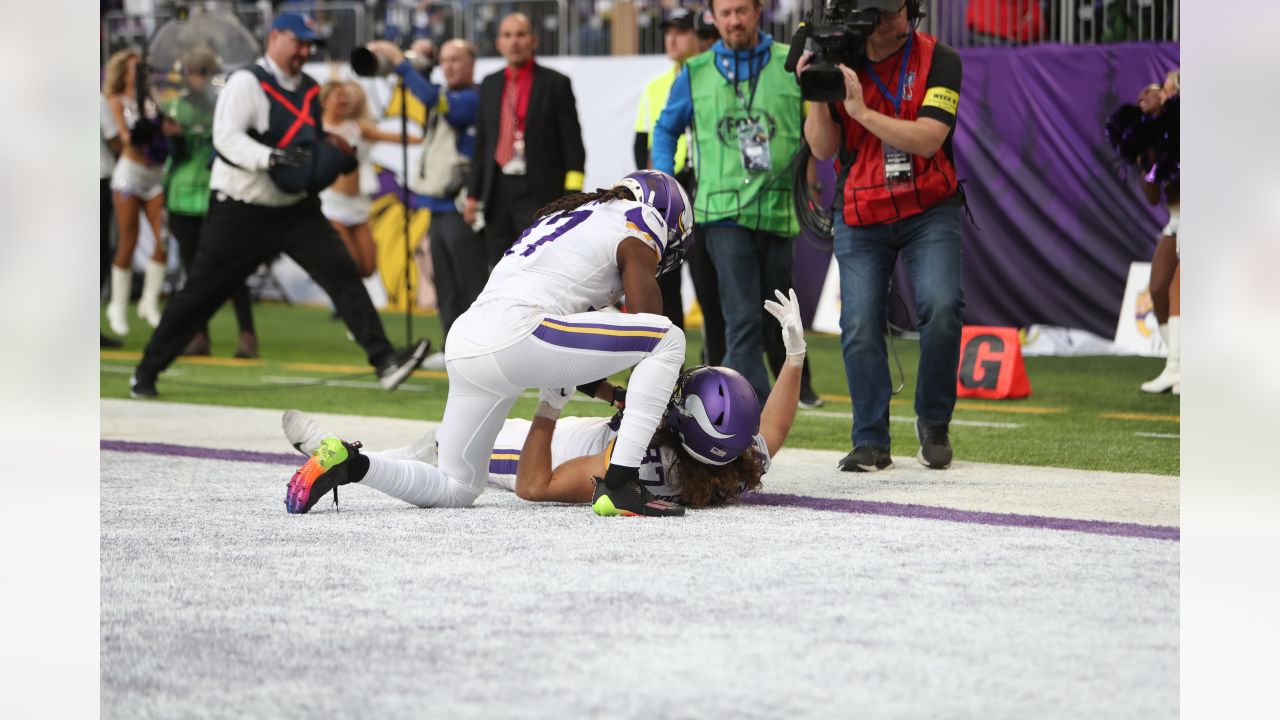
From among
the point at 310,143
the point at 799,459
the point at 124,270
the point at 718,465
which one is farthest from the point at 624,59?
the point at 718,465

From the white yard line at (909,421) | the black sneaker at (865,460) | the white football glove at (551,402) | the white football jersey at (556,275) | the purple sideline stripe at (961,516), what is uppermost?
the white football jersey at (556,275)

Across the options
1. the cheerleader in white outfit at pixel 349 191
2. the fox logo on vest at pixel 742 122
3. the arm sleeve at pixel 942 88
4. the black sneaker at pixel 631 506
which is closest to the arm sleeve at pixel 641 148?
the fox logo on vest at pixel 742 122

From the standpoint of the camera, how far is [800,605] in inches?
151

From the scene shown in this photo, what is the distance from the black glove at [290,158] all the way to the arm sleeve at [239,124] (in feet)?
0.14

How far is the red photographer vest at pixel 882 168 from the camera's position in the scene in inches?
253

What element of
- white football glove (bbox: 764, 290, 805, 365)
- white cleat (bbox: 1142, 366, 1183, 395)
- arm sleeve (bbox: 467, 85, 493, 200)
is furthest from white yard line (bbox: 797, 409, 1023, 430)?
white football glove (bbox: 764, 290, 805, 365)

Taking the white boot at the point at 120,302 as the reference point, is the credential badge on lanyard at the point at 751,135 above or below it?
above

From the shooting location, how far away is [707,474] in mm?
5332

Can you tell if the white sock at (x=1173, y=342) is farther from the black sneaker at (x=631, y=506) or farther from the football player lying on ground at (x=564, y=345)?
the black sneaker at (x=631, y=506)

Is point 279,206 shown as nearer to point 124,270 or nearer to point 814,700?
point 124,270

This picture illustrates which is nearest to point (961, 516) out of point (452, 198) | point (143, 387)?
point (143, 387)

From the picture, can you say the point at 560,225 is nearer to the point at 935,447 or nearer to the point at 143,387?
the point at 935,447

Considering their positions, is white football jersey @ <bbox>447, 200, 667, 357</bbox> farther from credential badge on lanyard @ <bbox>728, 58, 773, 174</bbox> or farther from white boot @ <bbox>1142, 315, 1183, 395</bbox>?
white boot @ <bbox>1142, 315, 1183, 395</bbox>
